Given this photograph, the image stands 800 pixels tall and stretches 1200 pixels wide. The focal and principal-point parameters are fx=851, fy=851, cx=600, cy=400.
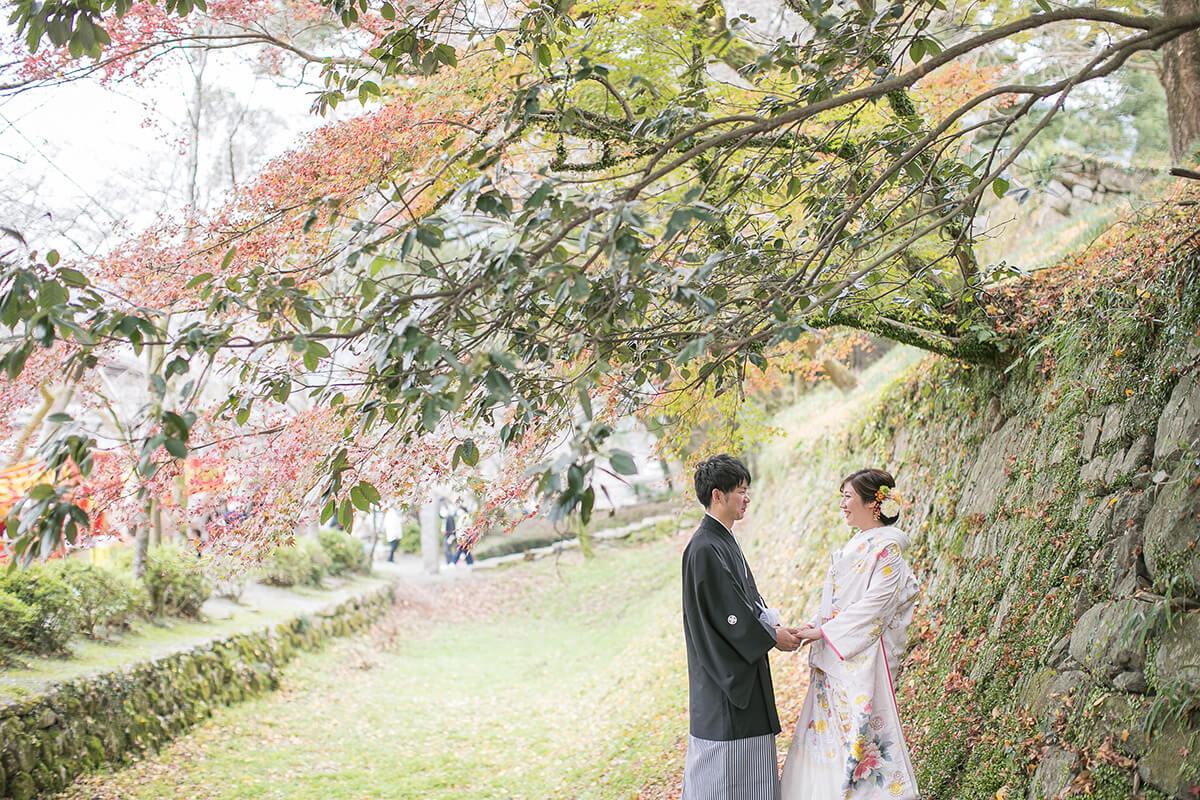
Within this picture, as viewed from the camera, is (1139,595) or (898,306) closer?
(1139,595)

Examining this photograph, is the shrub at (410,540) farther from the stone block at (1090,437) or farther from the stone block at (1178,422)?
the stone block at (1178,422)

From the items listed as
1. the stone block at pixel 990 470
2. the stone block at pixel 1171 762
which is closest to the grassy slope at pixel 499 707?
the stone block at pixel 990 470

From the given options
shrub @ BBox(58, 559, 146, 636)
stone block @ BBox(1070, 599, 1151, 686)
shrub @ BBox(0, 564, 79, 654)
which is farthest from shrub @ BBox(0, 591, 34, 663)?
stone block @ BBox(1070, 599, 1151, 686)

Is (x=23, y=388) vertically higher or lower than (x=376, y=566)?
higher

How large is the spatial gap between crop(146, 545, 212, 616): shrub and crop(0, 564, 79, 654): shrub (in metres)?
1.68

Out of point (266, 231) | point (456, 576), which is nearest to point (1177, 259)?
point (266, 231)

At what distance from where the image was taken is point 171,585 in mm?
9664

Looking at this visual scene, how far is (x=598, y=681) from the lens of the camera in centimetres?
1088

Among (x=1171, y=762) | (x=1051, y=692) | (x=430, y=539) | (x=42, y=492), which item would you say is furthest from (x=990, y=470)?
(x=430, y=539)

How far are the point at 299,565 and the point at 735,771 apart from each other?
12.7 metres

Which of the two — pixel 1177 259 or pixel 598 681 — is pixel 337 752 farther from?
pixel 1177 259

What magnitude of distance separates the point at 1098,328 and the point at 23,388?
24.1ft

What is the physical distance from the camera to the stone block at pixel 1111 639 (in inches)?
126

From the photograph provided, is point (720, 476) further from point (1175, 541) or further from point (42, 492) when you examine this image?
point (42, 492)
